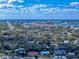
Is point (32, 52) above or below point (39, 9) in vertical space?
below

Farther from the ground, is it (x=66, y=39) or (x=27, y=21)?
(x=27, y=21)

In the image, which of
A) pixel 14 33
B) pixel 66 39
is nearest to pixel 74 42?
pixel 66 39

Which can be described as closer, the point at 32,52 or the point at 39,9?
the point at 32,52

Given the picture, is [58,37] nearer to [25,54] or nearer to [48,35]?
[48,35]

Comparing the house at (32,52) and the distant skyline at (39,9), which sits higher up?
the distant skyline at (39,9)

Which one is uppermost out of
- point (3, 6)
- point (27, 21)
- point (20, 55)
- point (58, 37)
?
point (3, 6)

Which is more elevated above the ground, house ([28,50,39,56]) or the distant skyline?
the distant skyline

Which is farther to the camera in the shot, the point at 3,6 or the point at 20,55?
the point at 3,6
